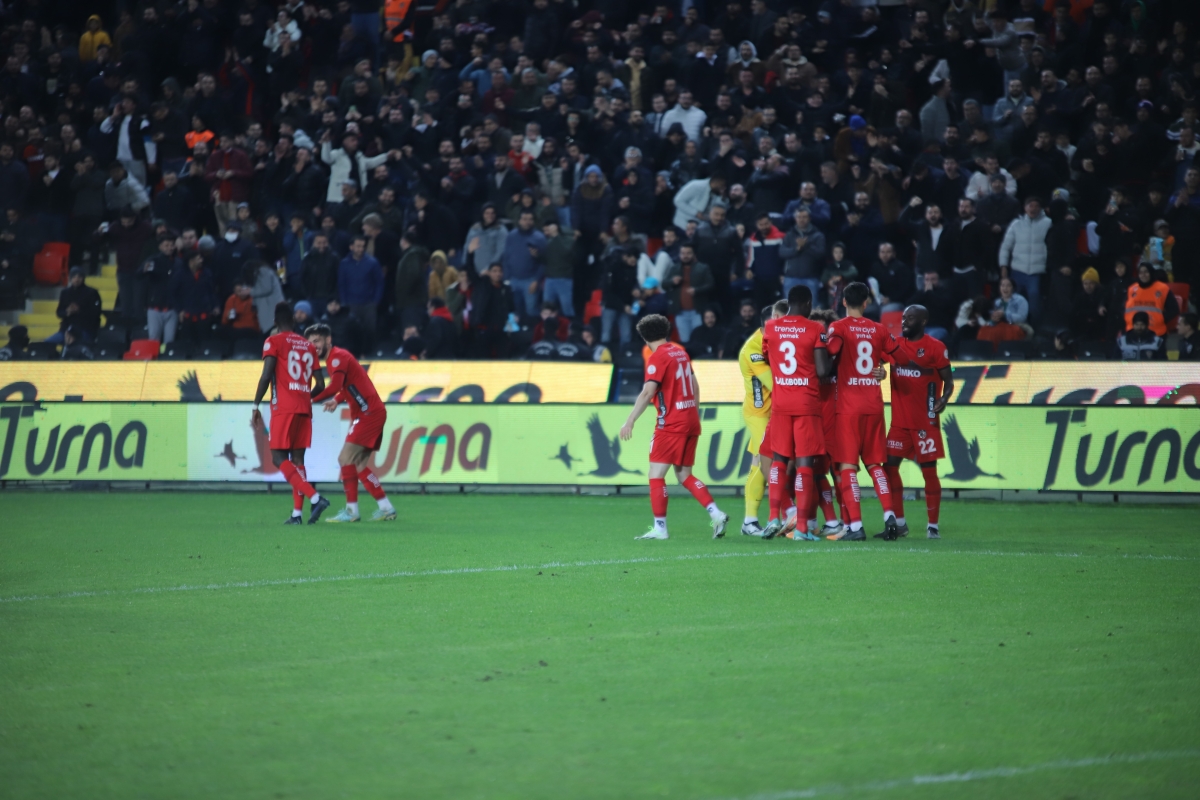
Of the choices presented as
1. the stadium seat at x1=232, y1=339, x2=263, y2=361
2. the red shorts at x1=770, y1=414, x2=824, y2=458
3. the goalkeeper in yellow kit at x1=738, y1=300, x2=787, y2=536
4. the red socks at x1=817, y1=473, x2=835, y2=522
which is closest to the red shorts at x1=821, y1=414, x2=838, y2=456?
the red shorts at x1=770, y1=414, x2=824, y2=458

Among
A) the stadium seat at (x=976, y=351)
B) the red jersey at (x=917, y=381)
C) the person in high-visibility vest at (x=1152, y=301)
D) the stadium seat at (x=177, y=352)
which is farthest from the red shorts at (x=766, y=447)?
the stadium seat at (x=177, y=352)

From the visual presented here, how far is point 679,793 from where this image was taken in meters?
4.48

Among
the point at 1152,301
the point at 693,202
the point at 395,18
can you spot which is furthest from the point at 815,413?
the point at 395,18

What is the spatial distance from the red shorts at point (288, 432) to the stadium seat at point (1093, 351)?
1034 centimetres

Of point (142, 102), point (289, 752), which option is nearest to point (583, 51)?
point (142, 102)

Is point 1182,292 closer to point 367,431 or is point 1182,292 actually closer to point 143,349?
point 367,431

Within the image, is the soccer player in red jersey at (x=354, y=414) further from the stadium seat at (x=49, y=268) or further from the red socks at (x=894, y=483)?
the stadium seat at (x=49, y=268)

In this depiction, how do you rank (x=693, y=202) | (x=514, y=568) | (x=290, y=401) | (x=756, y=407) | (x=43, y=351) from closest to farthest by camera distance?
(x=514, y=568) < (x=756, y=407) < (x=290, y=401) < (x=693, y=202) < (x=43, y=351)

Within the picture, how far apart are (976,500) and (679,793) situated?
13.9 metres

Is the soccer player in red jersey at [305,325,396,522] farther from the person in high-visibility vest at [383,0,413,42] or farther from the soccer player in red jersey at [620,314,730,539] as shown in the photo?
the person in high-visibility vest at [383,0,413,42]

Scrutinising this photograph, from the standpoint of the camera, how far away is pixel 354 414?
49.2ft

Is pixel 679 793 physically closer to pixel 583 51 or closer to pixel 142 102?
pixel 583 51

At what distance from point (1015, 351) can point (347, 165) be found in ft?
39.8

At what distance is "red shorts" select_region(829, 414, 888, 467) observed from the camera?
12188 millimetres
